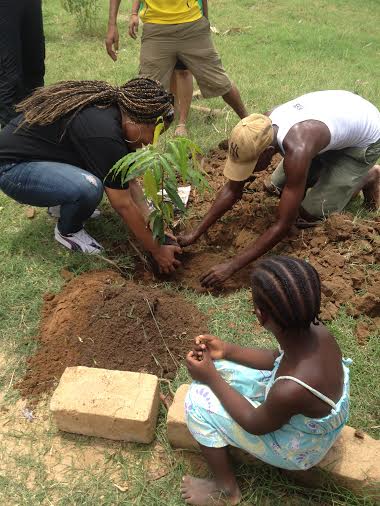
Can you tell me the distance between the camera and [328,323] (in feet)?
8.76

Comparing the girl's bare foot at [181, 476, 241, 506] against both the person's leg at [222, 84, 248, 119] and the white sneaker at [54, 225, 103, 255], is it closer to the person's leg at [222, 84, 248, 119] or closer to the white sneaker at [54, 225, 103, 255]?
the white sneaker at [54, 225, 103, 255]

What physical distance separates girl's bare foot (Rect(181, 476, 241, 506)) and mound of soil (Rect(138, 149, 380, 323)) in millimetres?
1159

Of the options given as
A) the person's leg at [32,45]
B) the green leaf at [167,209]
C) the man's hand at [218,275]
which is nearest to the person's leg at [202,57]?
the person's leg at [32,45]

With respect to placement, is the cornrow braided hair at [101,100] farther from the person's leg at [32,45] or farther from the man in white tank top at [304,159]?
the person's leg at [32,45]

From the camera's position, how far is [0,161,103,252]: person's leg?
118 inches

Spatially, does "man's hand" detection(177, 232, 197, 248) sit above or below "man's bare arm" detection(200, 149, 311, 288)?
below

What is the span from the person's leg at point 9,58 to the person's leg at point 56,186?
3.50 feet

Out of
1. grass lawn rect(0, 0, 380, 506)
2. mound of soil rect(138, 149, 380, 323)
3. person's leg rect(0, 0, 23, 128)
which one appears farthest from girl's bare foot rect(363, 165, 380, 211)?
person's leg rect(0, 0, 23, 128)

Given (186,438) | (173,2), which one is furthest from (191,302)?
(173,2)

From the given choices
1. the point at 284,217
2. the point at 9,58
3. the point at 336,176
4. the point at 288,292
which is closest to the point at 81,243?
the point at 284,217

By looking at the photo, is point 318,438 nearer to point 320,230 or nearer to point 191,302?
point 191,302

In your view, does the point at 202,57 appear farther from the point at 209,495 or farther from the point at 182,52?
the point at 209,495

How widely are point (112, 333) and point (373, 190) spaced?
2313 millimetres

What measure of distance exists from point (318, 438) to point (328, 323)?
1057 mm
